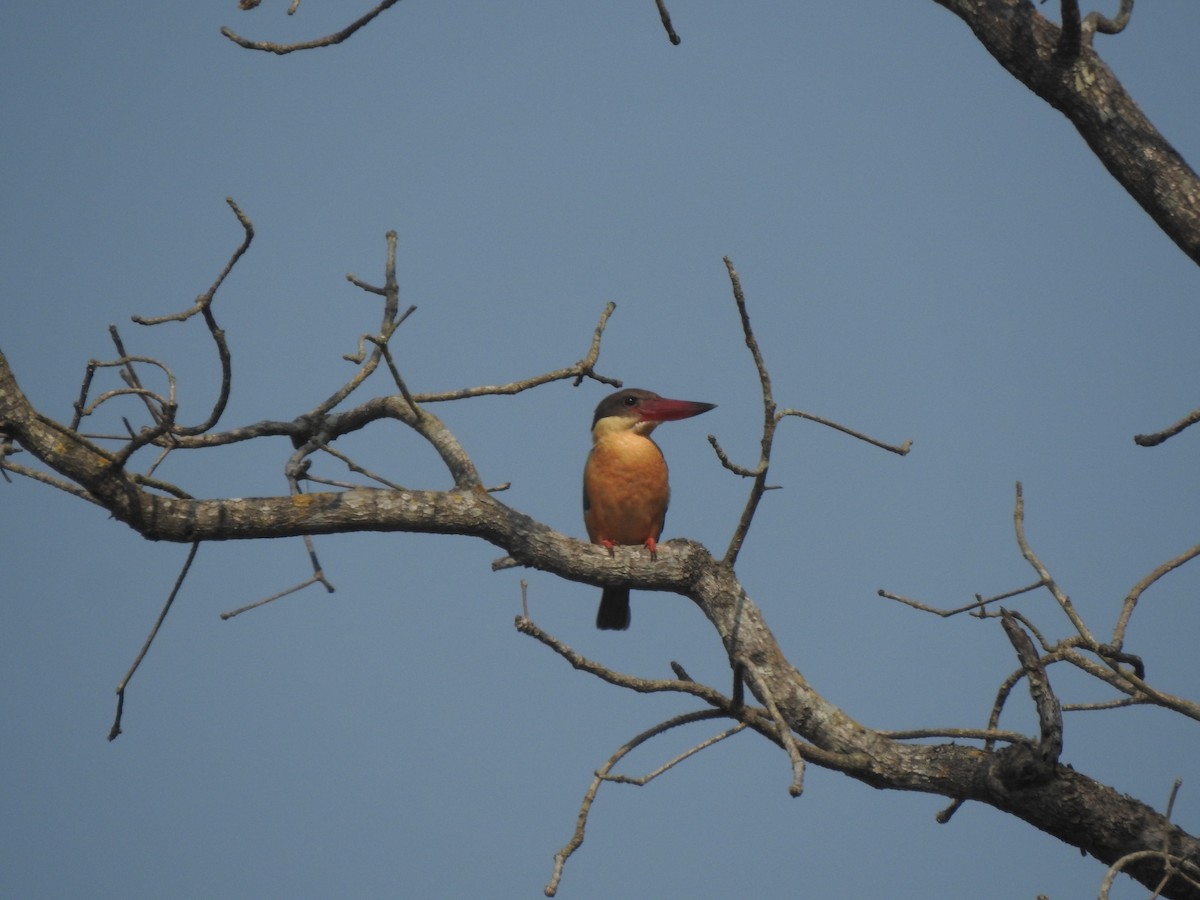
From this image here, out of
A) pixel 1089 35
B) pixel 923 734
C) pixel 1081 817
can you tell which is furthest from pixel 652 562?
pixel 1089 35

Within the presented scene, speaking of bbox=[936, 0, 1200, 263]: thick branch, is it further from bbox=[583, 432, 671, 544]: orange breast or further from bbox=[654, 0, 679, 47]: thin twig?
bbox=[583, 432, 671, 544]: orange breast

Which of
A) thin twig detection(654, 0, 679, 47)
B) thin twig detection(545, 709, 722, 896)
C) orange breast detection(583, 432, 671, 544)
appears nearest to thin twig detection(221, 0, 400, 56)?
thin twig detection(654, 0, 679, 47)

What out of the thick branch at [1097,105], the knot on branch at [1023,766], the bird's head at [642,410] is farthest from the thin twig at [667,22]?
the bird's head at [642,410]

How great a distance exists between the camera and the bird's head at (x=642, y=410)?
7750mm

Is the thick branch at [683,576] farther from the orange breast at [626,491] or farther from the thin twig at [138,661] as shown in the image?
the orange breast at [626,491]

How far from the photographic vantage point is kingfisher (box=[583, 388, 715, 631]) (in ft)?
24.7

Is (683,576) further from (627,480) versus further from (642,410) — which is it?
(642,410)

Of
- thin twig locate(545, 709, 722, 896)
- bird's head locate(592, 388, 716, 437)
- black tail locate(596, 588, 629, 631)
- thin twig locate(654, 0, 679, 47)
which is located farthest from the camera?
bird's head locate(592, 388, 716, 437)

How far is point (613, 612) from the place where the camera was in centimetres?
750

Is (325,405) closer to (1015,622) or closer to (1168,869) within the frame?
(1015,622)

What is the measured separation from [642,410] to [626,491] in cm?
59

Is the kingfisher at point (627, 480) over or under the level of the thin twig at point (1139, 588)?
over

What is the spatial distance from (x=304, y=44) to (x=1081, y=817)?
11.8ft

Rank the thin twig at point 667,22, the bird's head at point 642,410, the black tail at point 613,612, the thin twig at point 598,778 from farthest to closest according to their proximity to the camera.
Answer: the bird's head at point 642,410
the black tail at point 613,612
the thin twig at point 667,22
the thin twig at point 598,778
